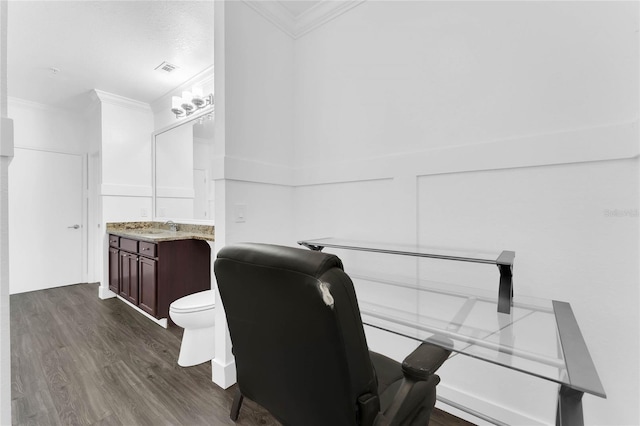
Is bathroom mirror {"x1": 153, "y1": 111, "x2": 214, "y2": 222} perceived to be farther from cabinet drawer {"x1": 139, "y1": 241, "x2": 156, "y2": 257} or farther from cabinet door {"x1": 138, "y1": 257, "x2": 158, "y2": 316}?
cabinet door {"x1": 138, "y1": 257, "x2": 158, "y2": 316}

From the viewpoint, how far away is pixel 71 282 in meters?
4.25

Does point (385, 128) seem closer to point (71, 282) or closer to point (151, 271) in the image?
point (151, 271)

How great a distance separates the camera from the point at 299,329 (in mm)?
780

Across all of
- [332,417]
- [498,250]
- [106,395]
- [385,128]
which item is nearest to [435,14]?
[385,128]

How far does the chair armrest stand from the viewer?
809mm

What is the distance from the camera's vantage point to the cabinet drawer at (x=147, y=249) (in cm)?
275

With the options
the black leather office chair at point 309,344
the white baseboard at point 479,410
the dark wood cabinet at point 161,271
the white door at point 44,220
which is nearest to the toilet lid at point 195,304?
the dark wood cabinet at point 161,271

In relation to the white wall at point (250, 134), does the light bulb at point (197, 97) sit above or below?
above

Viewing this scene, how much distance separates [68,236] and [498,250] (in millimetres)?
5352

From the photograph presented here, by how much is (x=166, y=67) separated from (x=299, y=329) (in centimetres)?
331

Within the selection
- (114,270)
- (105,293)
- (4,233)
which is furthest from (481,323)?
(105,293)

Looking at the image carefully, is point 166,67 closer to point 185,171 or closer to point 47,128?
point 185,171

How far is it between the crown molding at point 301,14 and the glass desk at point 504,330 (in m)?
1.66

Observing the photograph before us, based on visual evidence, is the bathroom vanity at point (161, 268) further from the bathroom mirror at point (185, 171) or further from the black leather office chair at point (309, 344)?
the black leather office chair at point (309, 344)
